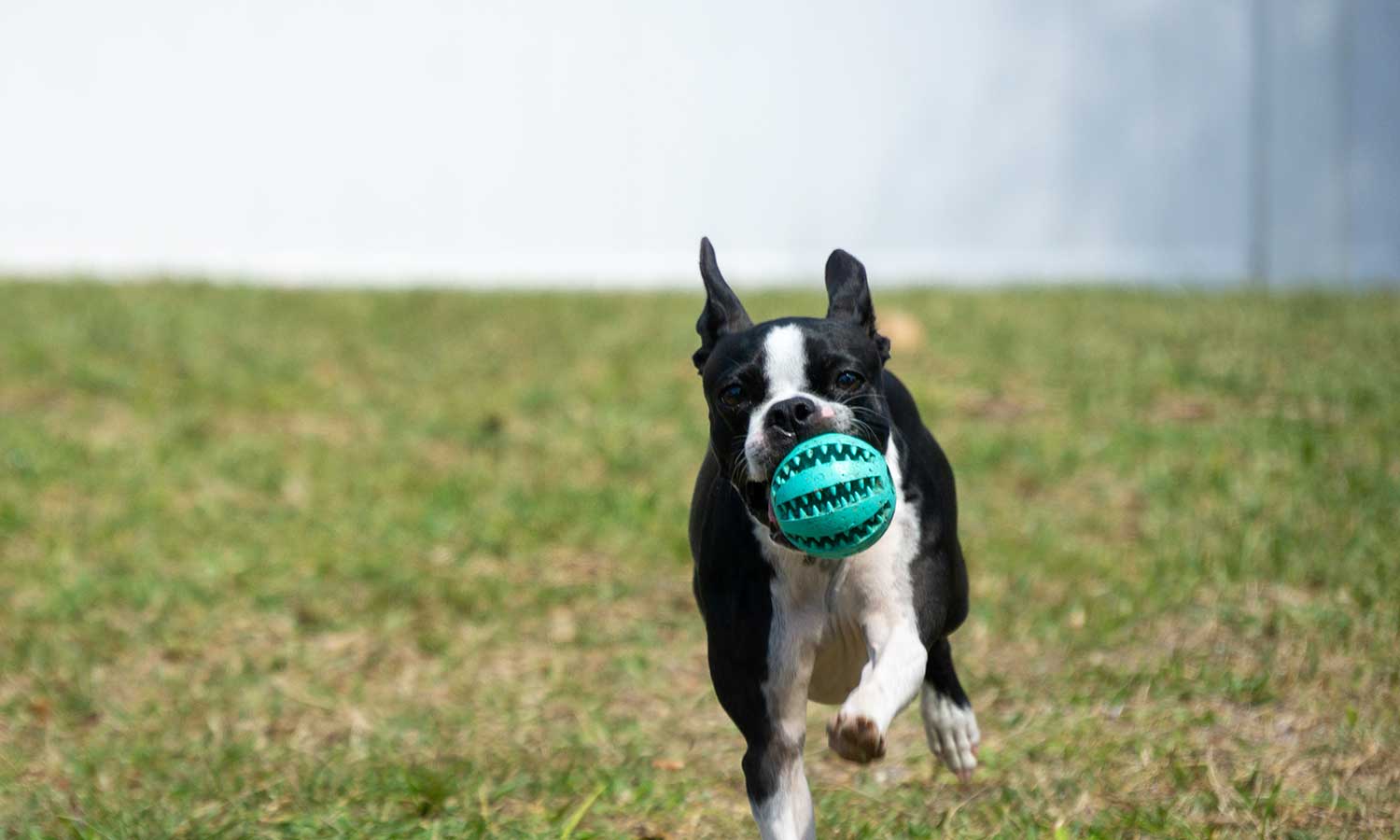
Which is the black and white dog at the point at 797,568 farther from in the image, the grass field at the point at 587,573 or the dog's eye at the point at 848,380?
the grass field at the point at 587,573

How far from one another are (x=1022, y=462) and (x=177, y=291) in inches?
250

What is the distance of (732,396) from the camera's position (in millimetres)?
3023

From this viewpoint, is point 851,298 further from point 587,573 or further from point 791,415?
point 587,573

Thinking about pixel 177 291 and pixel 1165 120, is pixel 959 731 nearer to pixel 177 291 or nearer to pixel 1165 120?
pixel 177 291

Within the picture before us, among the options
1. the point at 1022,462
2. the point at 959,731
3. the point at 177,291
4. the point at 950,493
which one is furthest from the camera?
the point at 177,291

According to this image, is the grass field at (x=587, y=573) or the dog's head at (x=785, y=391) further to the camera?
the grass field at (x=587, y=573)

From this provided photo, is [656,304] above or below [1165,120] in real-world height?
below

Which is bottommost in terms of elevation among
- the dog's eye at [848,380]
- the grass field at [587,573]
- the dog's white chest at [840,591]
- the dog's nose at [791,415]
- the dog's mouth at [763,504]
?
the grass field at [587,573]

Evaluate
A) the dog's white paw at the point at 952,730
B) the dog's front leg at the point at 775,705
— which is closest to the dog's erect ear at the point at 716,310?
the dog's front leg at the point at 775,705

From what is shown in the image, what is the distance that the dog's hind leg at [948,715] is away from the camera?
3.66 metres

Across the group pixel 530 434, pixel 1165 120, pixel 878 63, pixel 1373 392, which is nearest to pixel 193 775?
pixel 530 434

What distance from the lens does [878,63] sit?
12.8 meters

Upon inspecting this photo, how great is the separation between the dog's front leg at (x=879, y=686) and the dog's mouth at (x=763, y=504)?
28 cm

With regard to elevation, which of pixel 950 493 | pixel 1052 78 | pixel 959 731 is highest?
pixel 1052 78
